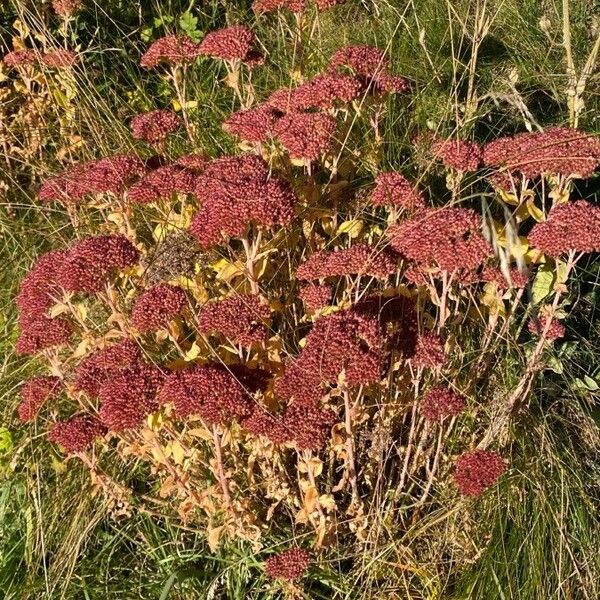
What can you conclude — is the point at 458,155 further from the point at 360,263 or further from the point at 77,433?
the point at 77,433

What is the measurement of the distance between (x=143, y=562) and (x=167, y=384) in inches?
30.3

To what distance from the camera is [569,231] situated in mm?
1647

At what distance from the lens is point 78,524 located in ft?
6.84

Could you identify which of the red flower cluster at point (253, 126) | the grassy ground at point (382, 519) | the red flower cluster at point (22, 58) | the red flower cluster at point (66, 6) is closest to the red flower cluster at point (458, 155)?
the grassy ground at point (382, 519)

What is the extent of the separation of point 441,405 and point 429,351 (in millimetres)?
124

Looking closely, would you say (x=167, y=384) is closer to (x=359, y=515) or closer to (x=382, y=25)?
(x=359, y=515)

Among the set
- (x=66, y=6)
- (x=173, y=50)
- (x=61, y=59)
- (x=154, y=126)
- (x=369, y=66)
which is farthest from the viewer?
(x=66, y=6)

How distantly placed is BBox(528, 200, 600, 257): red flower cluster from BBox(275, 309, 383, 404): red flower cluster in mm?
405

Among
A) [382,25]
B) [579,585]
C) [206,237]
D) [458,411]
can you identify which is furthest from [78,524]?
[382,25]

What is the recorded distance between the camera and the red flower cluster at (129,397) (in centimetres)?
157

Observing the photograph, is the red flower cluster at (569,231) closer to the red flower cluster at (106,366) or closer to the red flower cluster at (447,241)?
the red flower cluster at (447,241)

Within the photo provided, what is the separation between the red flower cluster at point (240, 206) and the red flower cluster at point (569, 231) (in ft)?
1.76

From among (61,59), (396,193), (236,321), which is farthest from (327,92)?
(61,59)

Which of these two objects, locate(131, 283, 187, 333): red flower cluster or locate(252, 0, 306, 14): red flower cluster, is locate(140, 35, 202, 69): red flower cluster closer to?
locate(252, 0, 306, 14): red flower cluster
